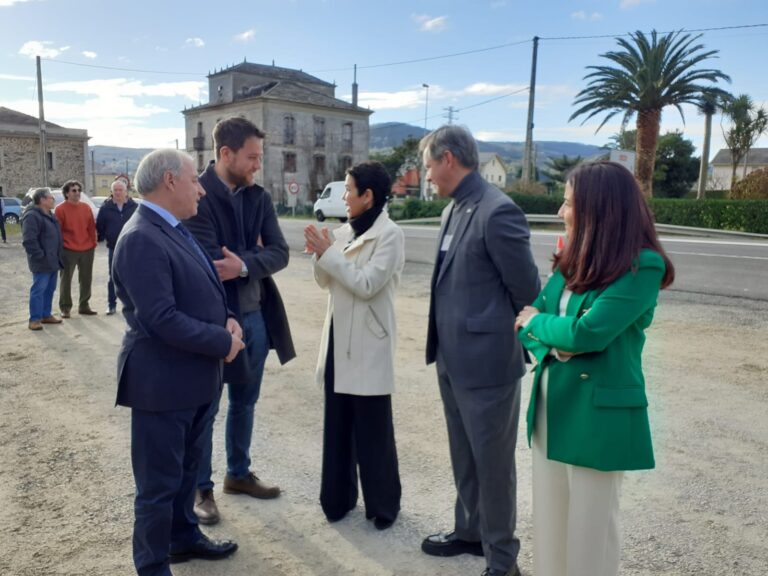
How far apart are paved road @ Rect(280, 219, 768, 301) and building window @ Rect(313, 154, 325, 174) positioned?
39.8 meters

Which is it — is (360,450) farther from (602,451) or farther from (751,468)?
(751,468)

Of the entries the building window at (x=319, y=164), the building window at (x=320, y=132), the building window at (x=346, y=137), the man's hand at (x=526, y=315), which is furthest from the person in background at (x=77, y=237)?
the building window at (x=346, y=137)

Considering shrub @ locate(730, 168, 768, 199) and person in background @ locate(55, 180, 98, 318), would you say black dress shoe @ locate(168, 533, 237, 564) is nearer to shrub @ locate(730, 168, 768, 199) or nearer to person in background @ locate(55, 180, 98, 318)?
person in background @ locate(55, 180, 98, 318)

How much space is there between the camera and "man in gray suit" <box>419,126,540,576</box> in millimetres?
2912

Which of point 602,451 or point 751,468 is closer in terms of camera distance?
point 602,451

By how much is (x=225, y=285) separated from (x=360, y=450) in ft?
3.80

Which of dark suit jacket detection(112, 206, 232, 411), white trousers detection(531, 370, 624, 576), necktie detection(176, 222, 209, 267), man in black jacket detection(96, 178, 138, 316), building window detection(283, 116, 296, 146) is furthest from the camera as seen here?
building window detection(283, 116, 296, 146)

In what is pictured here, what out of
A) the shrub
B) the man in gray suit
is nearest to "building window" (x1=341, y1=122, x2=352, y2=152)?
the shrub

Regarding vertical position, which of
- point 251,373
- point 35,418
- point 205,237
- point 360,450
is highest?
point 205,237

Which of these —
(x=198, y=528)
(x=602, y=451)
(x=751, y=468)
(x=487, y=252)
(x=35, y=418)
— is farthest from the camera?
(x=35, y=418)

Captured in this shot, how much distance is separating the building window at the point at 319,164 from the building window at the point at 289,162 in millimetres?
2194

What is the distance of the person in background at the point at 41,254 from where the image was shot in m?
8.79

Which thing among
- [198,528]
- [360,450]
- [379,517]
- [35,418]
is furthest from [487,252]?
[35,418]

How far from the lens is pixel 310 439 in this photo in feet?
15.7
